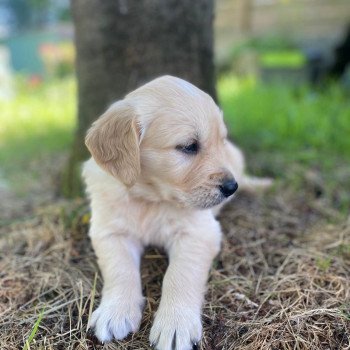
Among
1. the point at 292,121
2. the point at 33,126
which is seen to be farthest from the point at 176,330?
the point at 33,126

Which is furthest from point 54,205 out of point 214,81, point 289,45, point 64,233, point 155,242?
point 289,45

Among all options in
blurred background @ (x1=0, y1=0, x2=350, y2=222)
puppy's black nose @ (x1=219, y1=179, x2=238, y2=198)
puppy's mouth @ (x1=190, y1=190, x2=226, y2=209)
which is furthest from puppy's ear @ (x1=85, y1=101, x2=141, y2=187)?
blurred background @ (x1=0, y1=0, x2=350, y2=222)

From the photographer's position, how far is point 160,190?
232 centimetres

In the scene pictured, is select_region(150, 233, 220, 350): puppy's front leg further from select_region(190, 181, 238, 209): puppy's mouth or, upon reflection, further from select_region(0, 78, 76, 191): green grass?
select_region(0, 78, 76, 191): green grass

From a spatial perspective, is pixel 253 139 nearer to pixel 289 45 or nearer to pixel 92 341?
pixel 92 341

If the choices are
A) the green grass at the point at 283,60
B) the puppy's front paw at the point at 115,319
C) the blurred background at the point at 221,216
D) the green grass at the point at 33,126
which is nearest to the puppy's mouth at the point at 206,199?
the blurred background at the point at 221,216

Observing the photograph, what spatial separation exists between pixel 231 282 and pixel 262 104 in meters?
4.60

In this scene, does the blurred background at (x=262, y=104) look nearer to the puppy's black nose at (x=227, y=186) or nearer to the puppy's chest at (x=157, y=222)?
the puppy's chest at (x=157, y=222)

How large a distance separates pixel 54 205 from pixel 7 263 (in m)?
0.80

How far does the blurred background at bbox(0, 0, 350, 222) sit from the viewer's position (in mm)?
4016

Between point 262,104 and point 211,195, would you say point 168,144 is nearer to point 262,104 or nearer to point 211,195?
point 211,195

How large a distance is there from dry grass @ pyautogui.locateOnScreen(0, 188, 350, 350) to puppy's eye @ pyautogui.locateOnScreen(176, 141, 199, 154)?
0.73 meters

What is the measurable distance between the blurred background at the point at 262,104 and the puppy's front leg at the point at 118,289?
1.27 metres

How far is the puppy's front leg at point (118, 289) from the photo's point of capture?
1958mm
